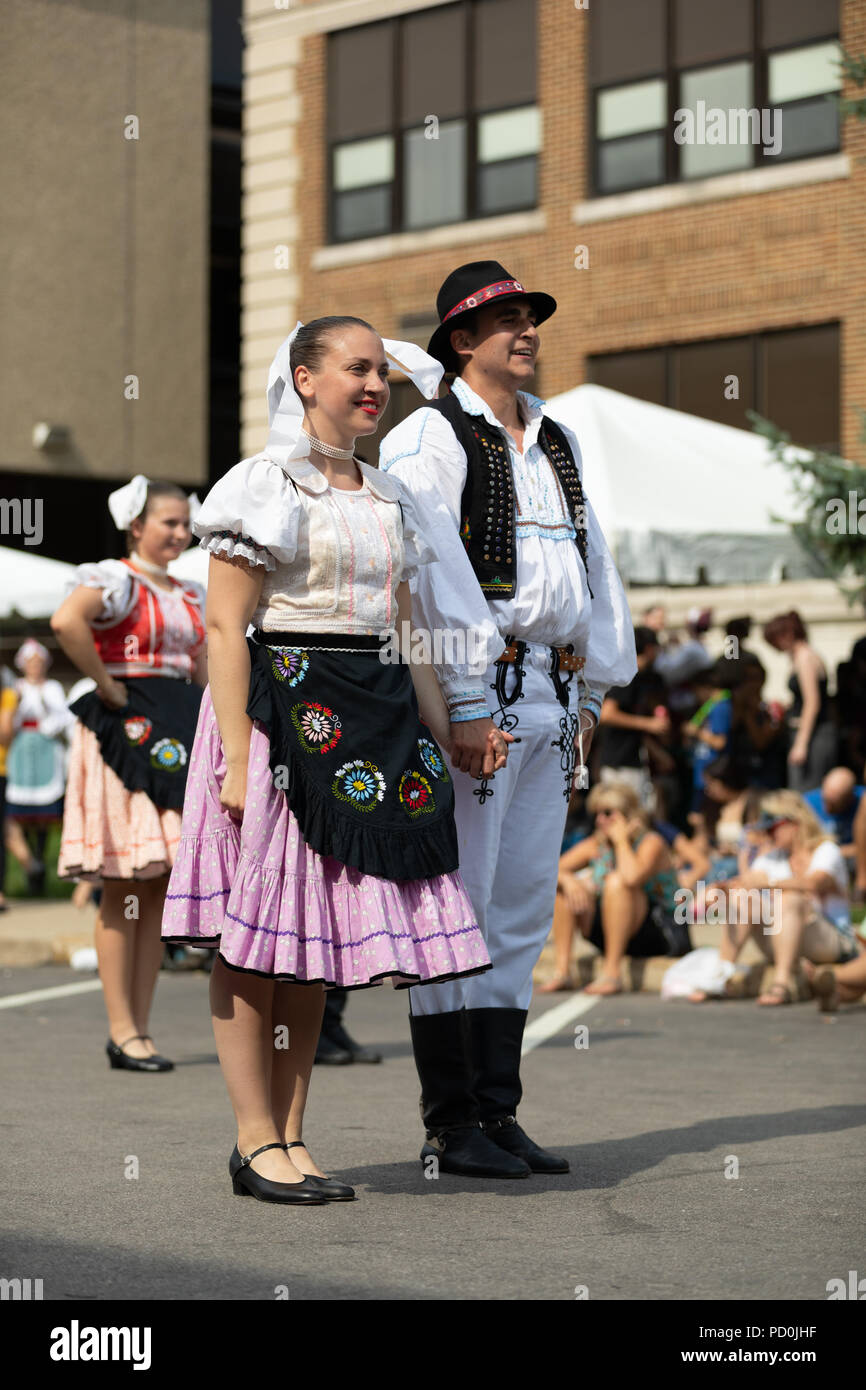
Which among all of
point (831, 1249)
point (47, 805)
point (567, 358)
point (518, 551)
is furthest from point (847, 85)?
point (831, 1249)

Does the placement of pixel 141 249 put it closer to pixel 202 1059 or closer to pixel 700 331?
pixel 700 331

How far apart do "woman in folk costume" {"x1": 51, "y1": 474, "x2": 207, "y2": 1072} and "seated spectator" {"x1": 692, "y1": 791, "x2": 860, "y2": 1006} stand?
342 cm

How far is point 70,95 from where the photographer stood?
31.5m

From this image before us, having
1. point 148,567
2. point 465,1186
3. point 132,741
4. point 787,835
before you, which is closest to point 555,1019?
point 787,835

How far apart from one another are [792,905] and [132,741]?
370 cm

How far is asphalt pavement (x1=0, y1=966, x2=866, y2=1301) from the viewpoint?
4.13m

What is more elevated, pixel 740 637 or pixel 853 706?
pixel 740 637

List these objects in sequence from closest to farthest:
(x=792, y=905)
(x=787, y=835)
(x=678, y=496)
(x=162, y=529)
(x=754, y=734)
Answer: (x=162, y=529)
(x=792, y=905)
(x=787, y=835)
(x=754, y=734)
(x=678, y=496)

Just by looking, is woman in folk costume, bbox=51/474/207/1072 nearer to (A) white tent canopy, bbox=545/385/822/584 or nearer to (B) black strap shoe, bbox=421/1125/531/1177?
(B) black strap shoe, bbox=421/1125/531/1177

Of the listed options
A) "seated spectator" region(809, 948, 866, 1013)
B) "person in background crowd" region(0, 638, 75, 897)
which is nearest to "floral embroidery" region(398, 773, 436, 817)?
"seated spectator" region(809, 948, 866, 1013)

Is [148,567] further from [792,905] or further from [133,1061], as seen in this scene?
[792,905]

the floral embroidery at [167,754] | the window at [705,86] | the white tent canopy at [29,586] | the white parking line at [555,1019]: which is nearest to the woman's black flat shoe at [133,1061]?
the floral embroidery at [167,754]

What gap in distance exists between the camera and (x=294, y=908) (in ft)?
15.7

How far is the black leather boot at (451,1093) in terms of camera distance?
211 inches
